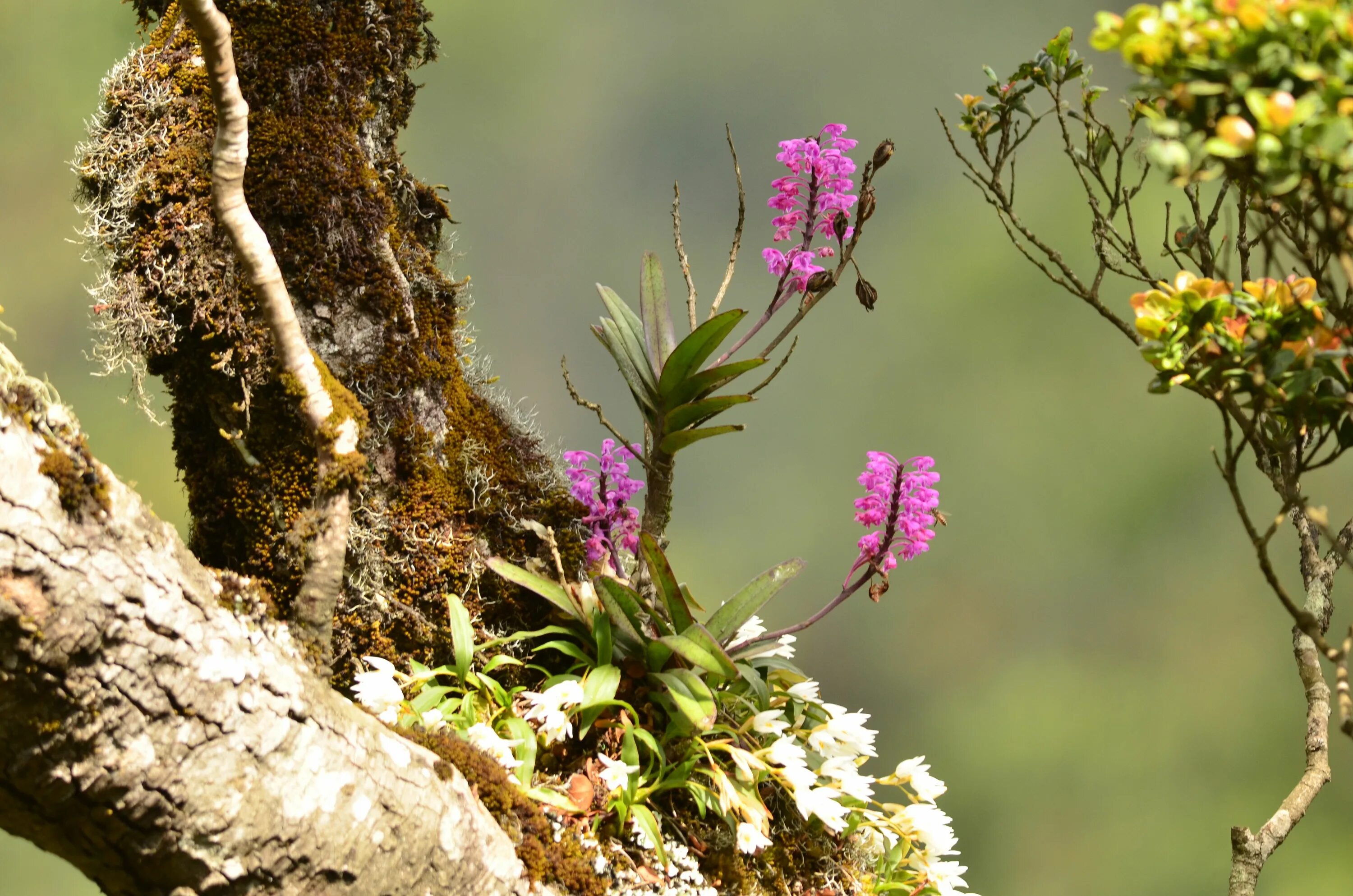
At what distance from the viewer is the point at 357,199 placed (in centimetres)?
234

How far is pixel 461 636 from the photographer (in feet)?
7.22

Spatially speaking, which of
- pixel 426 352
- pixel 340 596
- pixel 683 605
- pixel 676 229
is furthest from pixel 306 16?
Answer: pixel 683 605

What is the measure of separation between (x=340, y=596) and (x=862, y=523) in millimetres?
1265

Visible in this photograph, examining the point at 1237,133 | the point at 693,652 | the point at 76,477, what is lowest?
the point at 76,477

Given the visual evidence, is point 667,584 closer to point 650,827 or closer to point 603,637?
point 603,637

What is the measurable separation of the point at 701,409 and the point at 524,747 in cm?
87

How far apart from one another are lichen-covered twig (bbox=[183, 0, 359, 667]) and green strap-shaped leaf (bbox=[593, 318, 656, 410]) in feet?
2.31

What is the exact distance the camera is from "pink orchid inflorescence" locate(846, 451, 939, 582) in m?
2.32

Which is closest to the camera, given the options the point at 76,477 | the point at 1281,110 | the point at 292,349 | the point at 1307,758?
the point at 1281,110

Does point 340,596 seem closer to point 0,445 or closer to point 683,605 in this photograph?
point 683,605

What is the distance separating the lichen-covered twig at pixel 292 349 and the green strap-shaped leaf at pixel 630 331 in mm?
747

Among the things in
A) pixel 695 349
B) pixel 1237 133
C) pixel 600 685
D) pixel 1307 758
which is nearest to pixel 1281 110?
pixel 1237 133

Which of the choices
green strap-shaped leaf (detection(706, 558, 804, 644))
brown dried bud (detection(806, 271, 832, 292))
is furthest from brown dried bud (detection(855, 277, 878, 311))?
green strap-shaped leaf (detection(706, 558, 804, 644))

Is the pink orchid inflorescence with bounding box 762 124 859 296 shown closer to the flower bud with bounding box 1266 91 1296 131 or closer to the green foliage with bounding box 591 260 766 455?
the green foliage with bounding box 591 260 766 455
